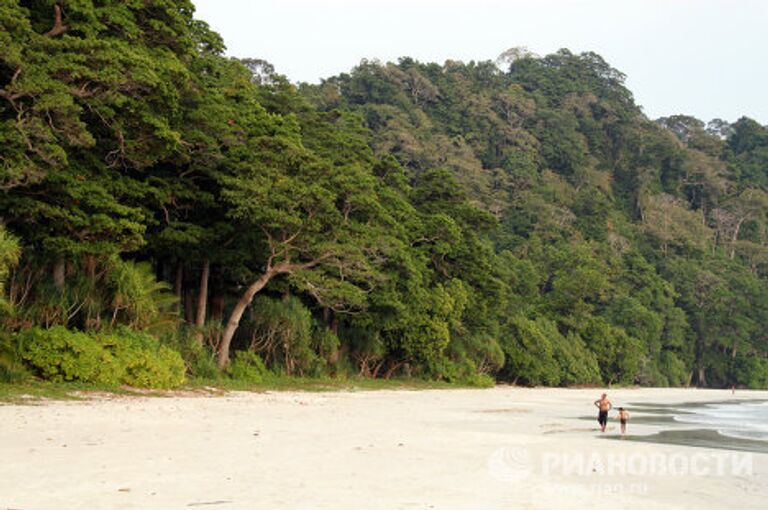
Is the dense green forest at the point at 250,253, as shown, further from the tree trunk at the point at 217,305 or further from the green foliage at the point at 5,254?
the tree trunk at the point at 217,305

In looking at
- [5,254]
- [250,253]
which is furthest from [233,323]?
[5,254]

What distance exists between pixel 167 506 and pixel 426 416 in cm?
1347

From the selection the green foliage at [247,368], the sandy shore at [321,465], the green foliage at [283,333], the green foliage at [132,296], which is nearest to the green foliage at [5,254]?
the sandy shore at [321,465]

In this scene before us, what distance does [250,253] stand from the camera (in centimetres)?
2644

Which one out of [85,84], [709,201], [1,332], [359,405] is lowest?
[359,405]

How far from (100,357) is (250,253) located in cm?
893

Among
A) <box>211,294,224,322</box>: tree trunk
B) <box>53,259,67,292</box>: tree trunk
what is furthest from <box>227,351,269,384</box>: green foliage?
<box>53,259,67,292</box>: tree trunk

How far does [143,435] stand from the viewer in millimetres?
10992

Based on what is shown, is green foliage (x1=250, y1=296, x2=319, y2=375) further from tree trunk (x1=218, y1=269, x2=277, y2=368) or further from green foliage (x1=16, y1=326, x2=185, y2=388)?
green foliage (x1=16, y1=326, x2=185, y2=388)

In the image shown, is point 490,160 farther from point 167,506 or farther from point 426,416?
point 167,506

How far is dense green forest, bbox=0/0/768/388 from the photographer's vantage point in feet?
58.8

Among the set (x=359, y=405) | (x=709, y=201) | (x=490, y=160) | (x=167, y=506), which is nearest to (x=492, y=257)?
(x=359, y=405)

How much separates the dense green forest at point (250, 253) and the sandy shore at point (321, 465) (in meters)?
Result: 5.45

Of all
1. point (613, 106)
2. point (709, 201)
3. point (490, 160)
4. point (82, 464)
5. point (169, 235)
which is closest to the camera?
point (82, 464)
